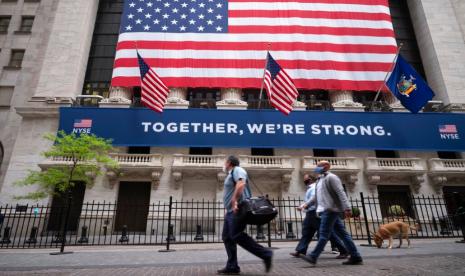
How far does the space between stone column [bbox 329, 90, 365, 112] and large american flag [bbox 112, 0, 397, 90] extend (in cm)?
136

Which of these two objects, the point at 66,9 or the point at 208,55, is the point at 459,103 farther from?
the point at 66,9

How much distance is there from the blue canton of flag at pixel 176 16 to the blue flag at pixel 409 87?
506 inches

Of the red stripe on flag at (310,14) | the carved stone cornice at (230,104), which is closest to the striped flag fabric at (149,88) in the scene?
the carved stone cornice at (230,104)

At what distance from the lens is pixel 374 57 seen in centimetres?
2138

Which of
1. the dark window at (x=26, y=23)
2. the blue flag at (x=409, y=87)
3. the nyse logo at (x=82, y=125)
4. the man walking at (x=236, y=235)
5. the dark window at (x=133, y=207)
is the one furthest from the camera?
the dark window at (x=26, y=23)

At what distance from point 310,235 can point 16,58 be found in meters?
30.3

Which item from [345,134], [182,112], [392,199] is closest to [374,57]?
[345,134]

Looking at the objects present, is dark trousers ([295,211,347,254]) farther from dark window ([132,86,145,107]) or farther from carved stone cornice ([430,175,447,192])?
dark window ([132,86,145,107])

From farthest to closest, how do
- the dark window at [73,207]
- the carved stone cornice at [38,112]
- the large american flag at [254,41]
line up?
the large american flag at [254,41] < the carved stone cornice at [38,112] < the dark window at [73,207]

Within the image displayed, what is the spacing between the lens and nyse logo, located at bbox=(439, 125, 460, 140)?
2019 cm

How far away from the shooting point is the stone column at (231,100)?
69.9 feet

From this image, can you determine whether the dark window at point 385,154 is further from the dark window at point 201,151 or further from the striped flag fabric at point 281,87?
the dark window at point 201,151

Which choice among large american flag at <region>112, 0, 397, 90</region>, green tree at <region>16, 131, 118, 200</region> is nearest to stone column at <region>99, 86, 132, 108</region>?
large american flag at <region>112, 0, 397, 90</region>

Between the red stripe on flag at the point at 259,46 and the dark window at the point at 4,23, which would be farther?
the dark window at the point at 4,23
